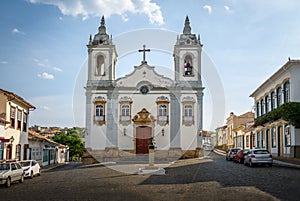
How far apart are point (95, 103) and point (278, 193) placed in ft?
89.8

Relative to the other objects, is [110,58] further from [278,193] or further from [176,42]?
[278,193]

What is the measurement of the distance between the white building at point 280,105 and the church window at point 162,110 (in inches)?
364

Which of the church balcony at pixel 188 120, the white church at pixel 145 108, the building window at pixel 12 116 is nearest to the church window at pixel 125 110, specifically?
the white church at pixel 145 108

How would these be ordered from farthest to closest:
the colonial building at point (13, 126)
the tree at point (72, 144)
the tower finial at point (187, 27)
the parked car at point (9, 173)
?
the tree at point (72, 144) → the tower finial at point (187, 27) → the colonial building at point (13, 126) → the parked car at point (9, 173)

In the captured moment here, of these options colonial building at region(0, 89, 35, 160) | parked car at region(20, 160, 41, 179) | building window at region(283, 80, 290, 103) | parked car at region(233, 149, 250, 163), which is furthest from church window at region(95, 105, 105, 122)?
building window at region(283, 80, 290, 103)

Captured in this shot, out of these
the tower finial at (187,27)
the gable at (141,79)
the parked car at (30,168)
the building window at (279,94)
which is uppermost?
the tower finial at (187,27)

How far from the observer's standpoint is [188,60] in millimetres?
39219

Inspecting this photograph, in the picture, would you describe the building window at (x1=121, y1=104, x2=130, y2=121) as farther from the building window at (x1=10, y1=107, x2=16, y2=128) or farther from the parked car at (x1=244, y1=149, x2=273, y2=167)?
the parked car at (x1=244, y1=149, x2=273, y2=167)

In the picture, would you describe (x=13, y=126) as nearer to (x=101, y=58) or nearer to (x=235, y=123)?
(x=101, y=58)

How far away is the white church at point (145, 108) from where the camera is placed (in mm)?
37719

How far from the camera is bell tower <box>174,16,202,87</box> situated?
38.6 meters

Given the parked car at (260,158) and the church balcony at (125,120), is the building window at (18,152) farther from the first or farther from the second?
the parked car at (260,158)

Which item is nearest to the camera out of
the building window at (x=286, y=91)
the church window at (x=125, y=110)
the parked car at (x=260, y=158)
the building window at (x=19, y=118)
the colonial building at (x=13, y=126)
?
the colonial building at (x=13, y=126)

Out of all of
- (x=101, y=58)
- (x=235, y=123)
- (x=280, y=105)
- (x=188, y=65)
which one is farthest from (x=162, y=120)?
(x=235, y=123)
